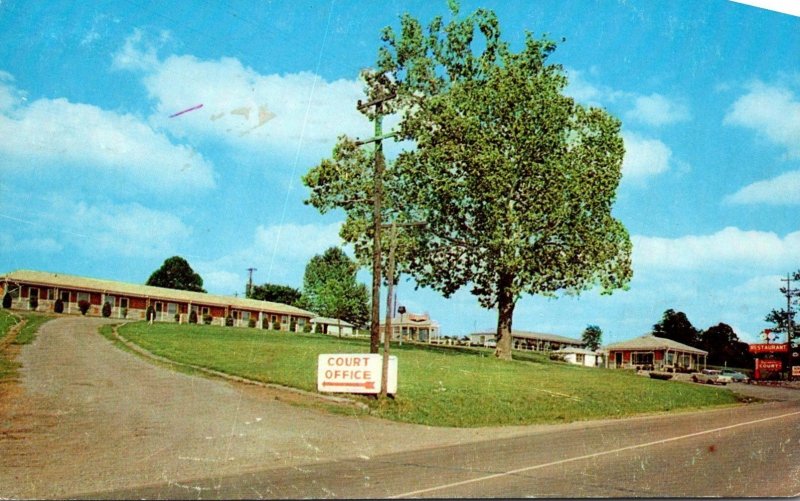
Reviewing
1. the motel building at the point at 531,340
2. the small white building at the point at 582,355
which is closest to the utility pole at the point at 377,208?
the small white building at the point at 582,355

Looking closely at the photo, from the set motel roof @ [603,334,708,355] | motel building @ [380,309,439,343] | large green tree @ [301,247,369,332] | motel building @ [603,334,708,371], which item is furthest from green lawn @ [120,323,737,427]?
motel building @ [380,309,439,343]

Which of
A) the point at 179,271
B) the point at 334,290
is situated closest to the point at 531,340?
the point at 334,290

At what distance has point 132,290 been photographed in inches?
909

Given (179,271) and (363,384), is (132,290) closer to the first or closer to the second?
(179,271)

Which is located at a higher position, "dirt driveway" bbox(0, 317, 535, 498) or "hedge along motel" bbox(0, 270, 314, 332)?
"hedge along motel" bbox(0, 270, 314, 332)

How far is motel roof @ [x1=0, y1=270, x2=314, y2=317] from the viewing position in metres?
10.4

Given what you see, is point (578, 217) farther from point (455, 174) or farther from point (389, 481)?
point (389, 481)

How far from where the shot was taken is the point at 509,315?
30141 millimetres

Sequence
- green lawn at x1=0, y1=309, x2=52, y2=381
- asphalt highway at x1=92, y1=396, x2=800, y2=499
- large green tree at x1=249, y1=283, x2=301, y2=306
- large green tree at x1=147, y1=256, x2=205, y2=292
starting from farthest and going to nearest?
large green tree at x1=249, y1=283, x2=301, y2=306 → green lawn at x1=0, y1=309, x2=52, y2=381 → large green tree at x1=147, y1=256, x2=205, y2=292 → asphalt highway at x1=92, y1=396, x2=800, y2=499

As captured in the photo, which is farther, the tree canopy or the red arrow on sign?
the tree canopy

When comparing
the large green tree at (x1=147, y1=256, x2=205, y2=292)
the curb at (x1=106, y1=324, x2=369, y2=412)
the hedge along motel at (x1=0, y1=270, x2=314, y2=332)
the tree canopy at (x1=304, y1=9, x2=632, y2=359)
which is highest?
the tree canopy at (x1=304, y1=9, x2=632, y2=359)

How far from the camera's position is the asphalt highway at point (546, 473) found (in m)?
7.64

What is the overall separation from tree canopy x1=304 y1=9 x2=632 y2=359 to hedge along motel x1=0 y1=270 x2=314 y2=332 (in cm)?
772

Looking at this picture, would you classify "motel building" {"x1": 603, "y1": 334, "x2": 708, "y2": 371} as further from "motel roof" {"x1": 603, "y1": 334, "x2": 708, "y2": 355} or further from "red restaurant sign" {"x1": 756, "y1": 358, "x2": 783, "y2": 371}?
"red restaurant sign" {"x1": 756, "y1": 358, "x2": 783, "y2": 371}
